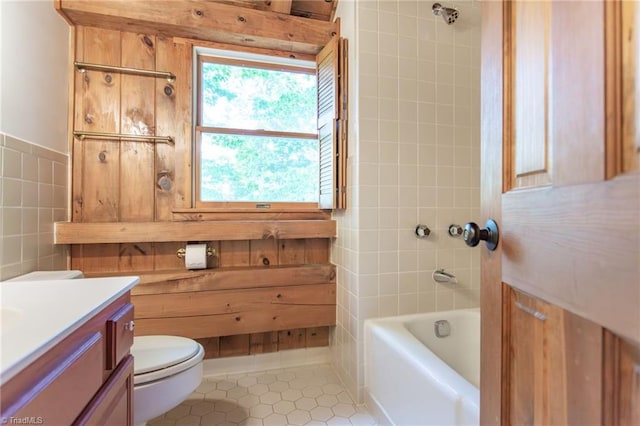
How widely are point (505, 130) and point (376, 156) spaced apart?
1.10m

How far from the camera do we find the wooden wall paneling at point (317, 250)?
212 cm

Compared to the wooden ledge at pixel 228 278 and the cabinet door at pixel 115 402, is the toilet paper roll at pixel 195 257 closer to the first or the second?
the wooden ledge at pixel 228 278

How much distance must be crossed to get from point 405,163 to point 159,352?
1572 mm

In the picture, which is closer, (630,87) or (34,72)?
(630,87)

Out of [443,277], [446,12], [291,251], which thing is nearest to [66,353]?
[291,251]

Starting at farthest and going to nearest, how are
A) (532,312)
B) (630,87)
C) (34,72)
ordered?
(34,72) < (532,312) < (630,87)

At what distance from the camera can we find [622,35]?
1.27 ft

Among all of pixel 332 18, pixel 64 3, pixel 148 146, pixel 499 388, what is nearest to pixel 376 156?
pixel 332 18

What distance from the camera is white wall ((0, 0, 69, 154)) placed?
4.06 feet

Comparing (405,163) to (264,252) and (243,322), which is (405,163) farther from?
(243,322)

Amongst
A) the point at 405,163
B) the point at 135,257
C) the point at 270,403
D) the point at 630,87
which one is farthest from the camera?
the point at 135,257

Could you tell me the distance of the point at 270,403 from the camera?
166cm

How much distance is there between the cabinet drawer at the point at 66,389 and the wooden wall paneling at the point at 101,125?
1.35 metres

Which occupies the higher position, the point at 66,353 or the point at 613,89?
the point at 613,89
